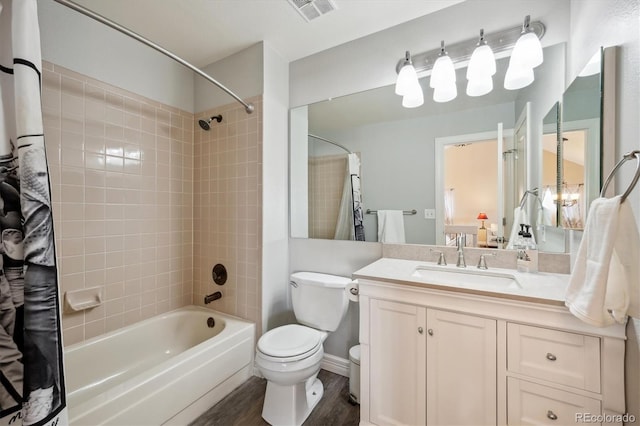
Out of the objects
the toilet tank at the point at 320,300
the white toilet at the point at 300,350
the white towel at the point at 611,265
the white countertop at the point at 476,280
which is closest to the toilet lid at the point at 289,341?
the white toilet at the point at 300,350

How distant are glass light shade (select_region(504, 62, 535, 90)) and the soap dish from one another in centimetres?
287

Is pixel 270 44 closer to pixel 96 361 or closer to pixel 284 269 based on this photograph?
pixel 284 269

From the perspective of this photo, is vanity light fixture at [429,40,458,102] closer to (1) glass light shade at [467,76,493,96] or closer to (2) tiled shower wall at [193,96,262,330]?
(1) glass light shade at [467,76,493,96]

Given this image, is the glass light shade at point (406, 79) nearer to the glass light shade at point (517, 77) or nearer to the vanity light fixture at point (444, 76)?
the vanity light fixture at point (444, 76)

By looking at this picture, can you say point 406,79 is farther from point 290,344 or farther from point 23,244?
point 23,244

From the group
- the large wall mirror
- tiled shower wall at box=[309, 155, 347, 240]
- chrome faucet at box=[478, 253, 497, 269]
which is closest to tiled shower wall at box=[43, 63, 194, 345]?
the large wall mirror

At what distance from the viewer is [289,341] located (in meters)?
1.63

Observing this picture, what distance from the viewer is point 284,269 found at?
7.34 ft

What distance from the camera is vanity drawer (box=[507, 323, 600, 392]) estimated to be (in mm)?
968

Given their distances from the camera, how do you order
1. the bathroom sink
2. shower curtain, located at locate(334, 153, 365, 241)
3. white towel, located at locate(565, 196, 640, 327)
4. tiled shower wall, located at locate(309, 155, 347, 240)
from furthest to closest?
tiled shower wall, located at locate(309, 155, 347, 240), shower curtain, located at locate(334, 153, 365, 241), the bathroom sink, white towel, located at locate(565, 196, 640, 327)

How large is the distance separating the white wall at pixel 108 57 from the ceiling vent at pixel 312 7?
48.6 inches

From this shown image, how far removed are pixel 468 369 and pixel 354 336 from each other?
93 cm

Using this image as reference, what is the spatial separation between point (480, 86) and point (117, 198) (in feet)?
8.20

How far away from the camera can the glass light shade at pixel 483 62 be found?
1.49 meters
